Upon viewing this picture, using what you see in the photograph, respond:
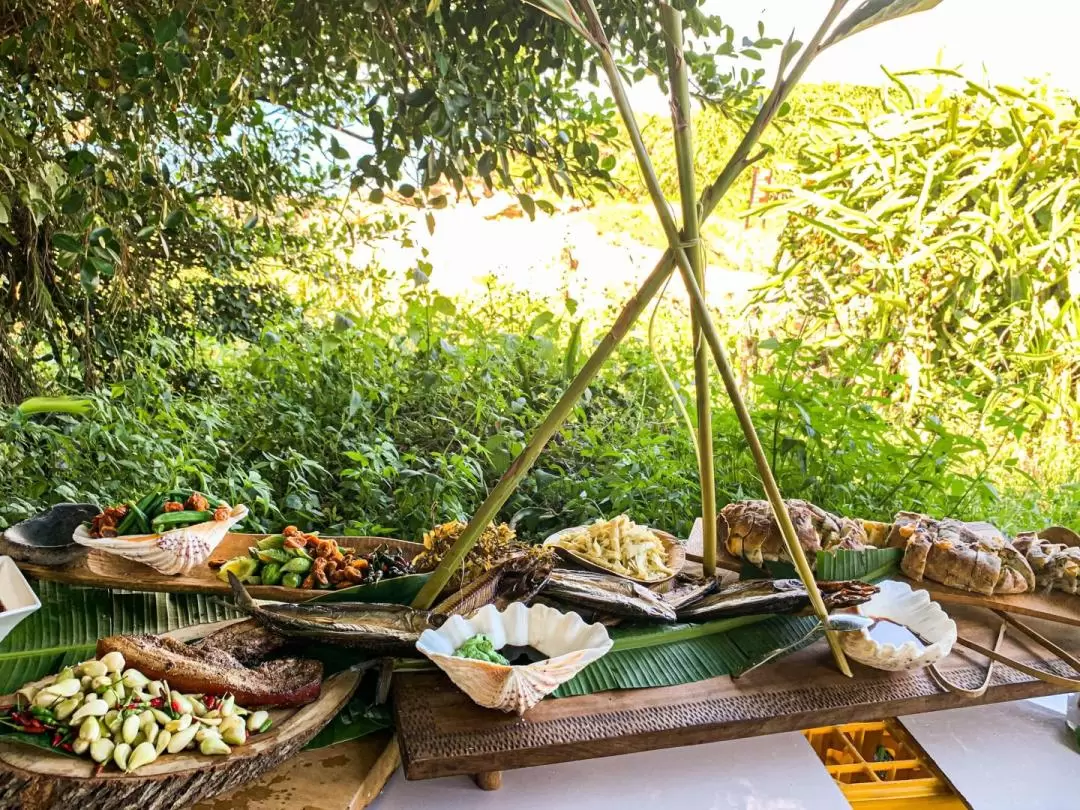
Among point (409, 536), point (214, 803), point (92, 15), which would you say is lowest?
point (409, 536)

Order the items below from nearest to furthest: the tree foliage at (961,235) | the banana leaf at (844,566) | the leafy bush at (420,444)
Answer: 1. the banana leaf at (844,566)
2. the leafy bush at (420,444)
3. the tree foliage at (961,235)

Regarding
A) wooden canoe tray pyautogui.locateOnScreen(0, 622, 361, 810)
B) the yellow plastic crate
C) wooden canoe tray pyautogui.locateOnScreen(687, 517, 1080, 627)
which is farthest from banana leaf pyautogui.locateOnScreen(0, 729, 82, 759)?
wooden canoe tray pyautogui.locateOnScreen(687, 517, 1080, 627)

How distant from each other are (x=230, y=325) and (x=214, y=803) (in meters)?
1.88

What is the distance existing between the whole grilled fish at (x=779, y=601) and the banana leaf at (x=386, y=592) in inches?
14.6

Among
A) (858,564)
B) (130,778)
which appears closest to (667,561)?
(858,564)

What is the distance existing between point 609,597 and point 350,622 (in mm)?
339

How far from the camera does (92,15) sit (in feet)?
4.61

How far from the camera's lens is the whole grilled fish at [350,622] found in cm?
92

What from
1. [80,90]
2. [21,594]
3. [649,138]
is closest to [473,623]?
[21,594]

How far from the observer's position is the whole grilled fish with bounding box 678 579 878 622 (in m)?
1.09

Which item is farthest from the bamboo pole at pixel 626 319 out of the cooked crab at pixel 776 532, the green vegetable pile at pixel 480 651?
the cooked crab at pixel 776 532

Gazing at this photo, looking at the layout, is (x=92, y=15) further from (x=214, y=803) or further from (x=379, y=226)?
(x=214, y=803)

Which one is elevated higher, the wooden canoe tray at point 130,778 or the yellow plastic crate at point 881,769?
the wooden canoe tray at point 130,778

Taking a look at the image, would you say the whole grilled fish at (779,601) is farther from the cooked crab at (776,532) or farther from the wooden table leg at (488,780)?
the wooden table leg at (488,780)
